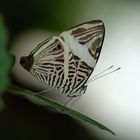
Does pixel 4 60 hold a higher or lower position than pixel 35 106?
higher

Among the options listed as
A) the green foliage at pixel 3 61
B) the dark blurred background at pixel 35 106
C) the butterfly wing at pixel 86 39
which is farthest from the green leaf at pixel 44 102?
the dark blurred background at pixel 35 106

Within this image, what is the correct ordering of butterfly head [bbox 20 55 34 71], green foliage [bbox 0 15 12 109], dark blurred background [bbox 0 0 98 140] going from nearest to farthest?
green foliage [bbox 0 15 12 109]
butterfly head [bbox 20 55 34 71]
dark blurred background [bbox 0 0 98 140]

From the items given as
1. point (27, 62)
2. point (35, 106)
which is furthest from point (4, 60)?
point (35, 106)

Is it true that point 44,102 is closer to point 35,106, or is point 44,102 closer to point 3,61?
point 3,61

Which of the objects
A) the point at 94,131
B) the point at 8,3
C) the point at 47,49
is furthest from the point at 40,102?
the point at 94,131

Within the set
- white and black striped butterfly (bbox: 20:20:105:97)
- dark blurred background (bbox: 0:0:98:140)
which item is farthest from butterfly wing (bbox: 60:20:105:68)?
dark blurred background (bbox: 0:0:98:140)

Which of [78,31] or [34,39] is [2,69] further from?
[34,39]

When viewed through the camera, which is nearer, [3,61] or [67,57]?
[3,61]

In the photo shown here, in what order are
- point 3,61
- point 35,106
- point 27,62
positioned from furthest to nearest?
point 35,106 → point 27,62 → point 3,61

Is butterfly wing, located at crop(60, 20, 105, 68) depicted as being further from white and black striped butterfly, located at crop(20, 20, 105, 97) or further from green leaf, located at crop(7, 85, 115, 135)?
green leaf, located at crop(7, 85, 115, 135)
